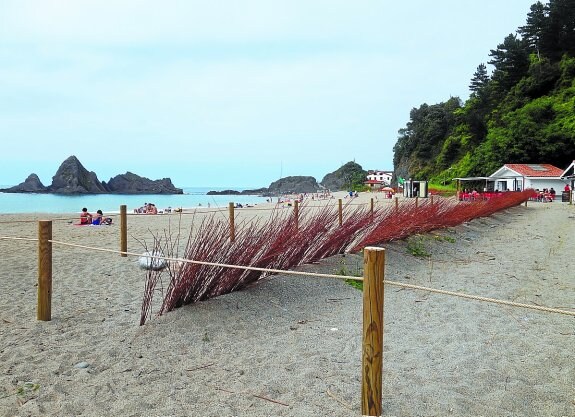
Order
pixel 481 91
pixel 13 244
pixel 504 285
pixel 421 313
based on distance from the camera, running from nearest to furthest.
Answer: pixel 421 313 → pixel 504 285 → pixel 13 244 → pixel 481 91

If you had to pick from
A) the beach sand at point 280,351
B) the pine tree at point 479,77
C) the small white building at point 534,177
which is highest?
the pine tree at point 479,77

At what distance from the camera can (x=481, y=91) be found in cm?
4841

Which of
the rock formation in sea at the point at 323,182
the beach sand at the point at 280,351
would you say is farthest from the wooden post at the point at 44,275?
the rock formation in sea at the point at 323,182

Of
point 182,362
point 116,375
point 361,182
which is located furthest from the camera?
point 361,182

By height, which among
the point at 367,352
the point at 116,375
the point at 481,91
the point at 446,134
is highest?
the point at 481,91

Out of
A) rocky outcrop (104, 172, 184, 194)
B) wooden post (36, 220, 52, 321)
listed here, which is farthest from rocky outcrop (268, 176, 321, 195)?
wooden post (36, 220, 52, 321)

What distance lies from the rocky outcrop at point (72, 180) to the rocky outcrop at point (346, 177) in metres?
41.4

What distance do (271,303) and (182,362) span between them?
125cm

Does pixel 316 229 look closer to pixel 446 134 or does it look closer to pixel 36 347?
pixel 36 347

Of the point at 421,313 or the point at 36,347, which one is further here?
the point at 421,313

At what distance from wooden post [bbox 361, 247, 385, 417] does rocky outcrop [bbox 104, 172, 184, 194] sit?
270 feet

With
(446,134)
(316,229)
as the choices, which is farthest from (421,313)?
(446,134)

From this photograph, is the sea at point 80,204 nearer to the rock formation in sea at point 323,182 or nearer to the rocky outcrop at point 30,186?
the rocky outcrop at point 30,186

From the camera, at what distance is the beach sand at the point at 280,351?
7.72 ft
